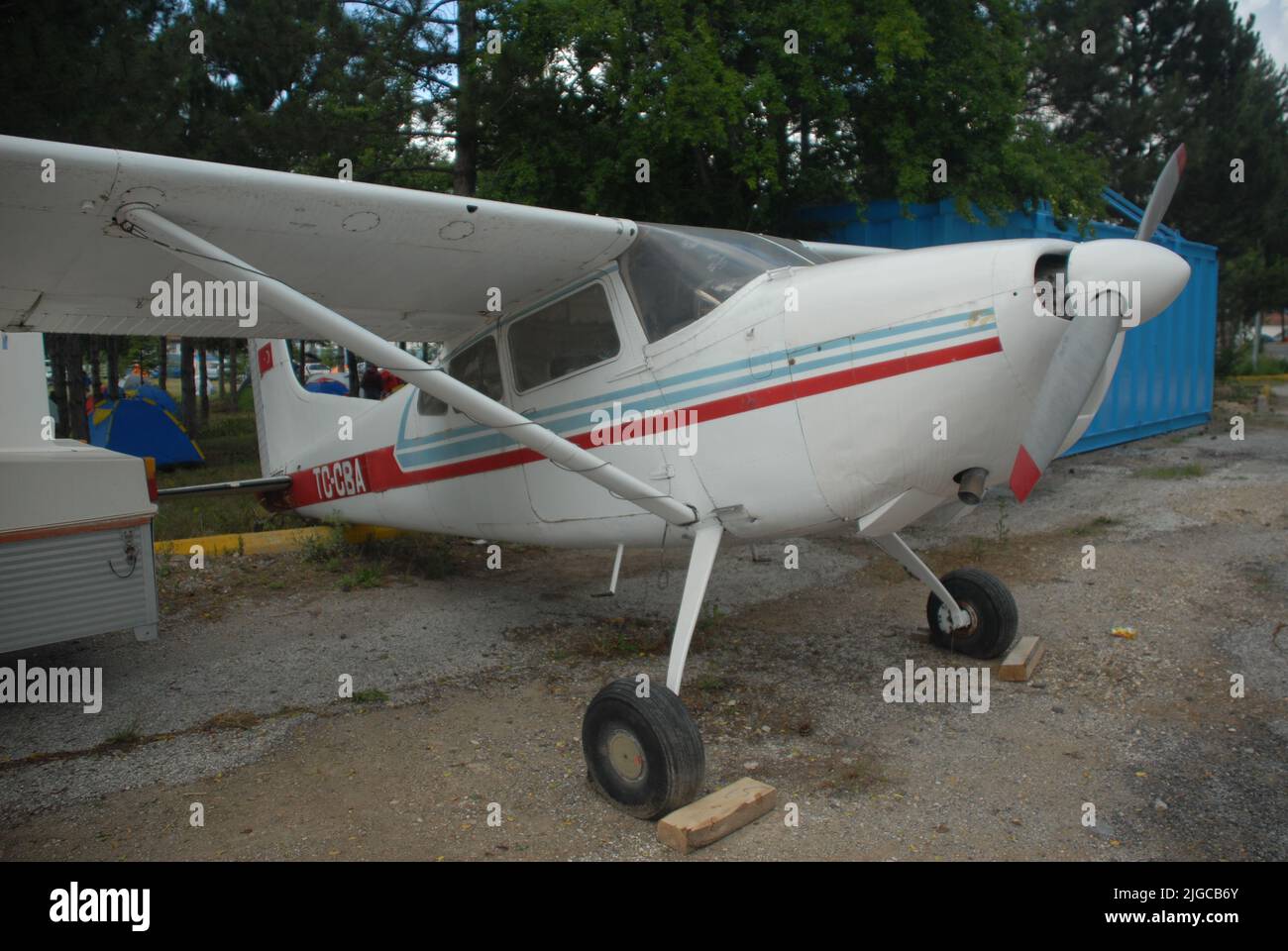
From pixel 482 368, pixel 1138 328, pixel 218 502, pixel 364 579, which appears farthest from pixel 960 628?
pixel 1138 328

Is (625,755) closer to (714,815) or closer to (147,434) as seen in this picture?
(714,815)

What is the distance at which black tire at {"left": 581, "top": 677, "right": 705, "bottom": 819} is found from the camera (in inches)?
141

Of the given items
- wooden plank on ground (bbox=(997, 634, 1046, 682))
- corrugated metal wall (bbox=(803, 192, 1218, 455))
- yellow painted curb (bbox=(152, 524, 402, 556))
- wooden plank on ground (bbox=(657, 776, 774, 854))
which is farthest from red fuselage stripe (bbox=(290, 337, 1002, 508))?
corrugated metal wall (bbox=(803, 192, 1218, 455))

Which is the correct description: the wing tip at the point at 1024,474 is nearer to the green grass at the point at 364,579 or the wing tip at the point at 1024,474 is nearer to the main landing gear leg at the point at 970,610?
the main landing gear leg at the point at 970,610

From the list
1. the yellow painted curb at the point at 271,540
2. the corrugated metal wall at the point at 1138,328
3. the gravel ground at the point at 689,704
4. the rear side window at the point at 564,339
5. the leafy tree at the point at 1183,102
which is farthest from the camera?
the leafy tree at the point at 1183,102

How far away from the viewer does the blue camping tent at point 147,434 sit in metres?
13.2

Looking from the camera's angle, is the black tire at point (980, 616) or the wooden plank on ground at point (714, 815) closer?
the wooden plank on ground at point (714, 815)

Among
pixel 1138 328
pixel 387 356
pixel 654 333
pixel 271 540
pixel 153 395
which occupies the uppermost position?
pixel 1138 328

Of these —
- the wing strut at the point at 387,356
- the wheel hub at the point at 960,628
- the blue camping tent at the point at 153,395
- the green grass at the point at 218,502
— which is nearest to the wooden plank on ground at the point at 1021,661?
the wheel hub at the point at 960,628

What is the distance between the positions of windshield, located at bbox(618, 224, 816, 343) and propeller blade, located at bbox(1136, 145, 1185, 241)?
1438mm

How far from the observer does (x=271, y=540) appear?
827cm

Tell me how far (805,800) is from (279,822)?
2.10m

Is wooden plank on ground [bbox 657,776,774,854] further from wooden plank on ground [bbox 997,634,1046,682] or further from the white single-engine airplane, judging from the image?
wooden plank on ground [bbox 997,634,1046,682]

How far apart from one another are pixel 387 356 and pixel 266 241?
0.91 meters
